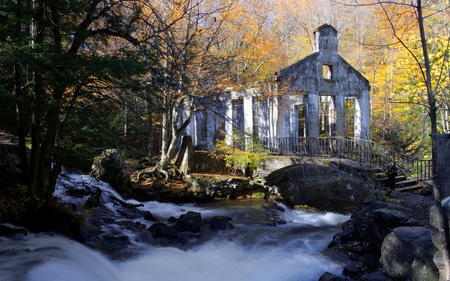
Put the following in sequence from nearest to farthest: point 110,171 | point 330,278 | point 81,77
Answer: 1. point 81,77
2. point 330,278
3. point 110,171


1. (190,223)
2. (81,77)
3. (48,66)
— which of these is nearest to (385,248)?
(190,223)

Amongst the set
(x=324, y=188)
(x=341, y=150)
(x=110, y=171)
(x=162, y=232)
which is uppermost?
(x=341, y=150)

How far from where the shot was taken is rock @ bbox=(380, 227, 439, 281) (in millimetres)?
5234

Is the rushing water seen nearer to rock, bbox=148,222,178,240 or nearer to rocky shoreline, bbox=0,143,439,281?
rocky shoreline, bbox=0,143,439,281

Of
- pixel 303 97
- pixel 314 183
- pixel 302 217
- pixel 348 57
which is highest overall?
pixel 348 57

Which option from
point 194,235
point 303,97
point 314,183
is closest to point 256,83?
point 303,97

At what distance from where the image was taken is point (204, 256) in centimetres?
759

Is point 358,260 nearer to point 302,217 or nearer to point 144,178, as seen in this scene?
point 302,217

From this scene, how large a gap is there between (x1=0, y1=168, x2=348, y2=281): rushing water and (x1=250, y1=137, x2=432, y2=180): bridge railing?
4788 millimetres

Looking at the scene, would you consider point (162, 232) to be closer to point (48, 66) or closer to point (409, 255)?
point (48, 66)

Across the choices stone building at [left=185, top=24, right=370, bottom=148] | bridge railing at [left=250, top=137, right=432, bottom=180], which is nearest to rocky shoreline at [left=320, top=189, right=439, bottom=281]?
bridge railing at [left=250, top=137, right=432, bottom=180]

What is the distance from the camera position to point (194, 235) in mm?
8766

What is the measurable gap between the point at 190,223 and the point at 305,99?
10223 millimetres

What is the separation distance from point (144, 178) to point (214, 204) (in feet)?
10.7
